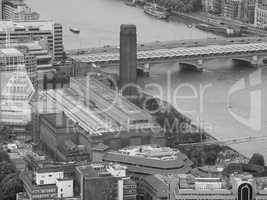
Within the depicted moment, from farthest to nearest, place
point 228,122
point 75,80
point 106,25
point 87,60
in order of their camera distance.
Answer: point 106,25 → point 87,60 → point 75,80 → point 228,122

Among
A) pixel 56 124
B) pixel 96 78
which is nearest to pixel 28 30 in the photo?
pixel 96 78

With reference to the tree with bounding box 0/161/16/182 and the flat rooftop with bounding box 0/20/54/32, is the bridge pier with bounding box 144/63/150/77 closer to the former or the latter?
the flat rooftop with bounding box 0/20/54/32

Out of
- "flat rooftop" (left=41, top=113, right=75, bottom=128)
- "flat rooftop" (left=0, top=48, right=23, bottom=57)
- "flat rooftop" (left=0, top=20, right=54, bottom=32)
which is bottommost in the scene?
"flat rooftop" (left=41, top=113, right=75, bottom=128)

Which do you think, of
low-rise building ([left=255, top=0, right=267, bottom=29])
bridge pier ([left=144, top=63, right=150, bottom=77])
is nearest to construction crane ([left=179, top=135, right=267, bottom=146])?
bridge pier ([left=144, top=63, right=150, bottom=77])

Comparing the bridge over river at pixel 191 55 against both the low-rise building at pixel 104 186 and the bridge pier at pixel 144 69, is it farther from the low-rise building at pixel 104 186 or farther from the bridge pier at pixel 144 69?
the low-rise building at pixel 104 186

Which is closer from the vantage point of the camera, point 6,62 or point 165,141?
point 165,141

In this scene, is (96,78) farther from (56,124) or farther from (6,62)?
(56,124)
